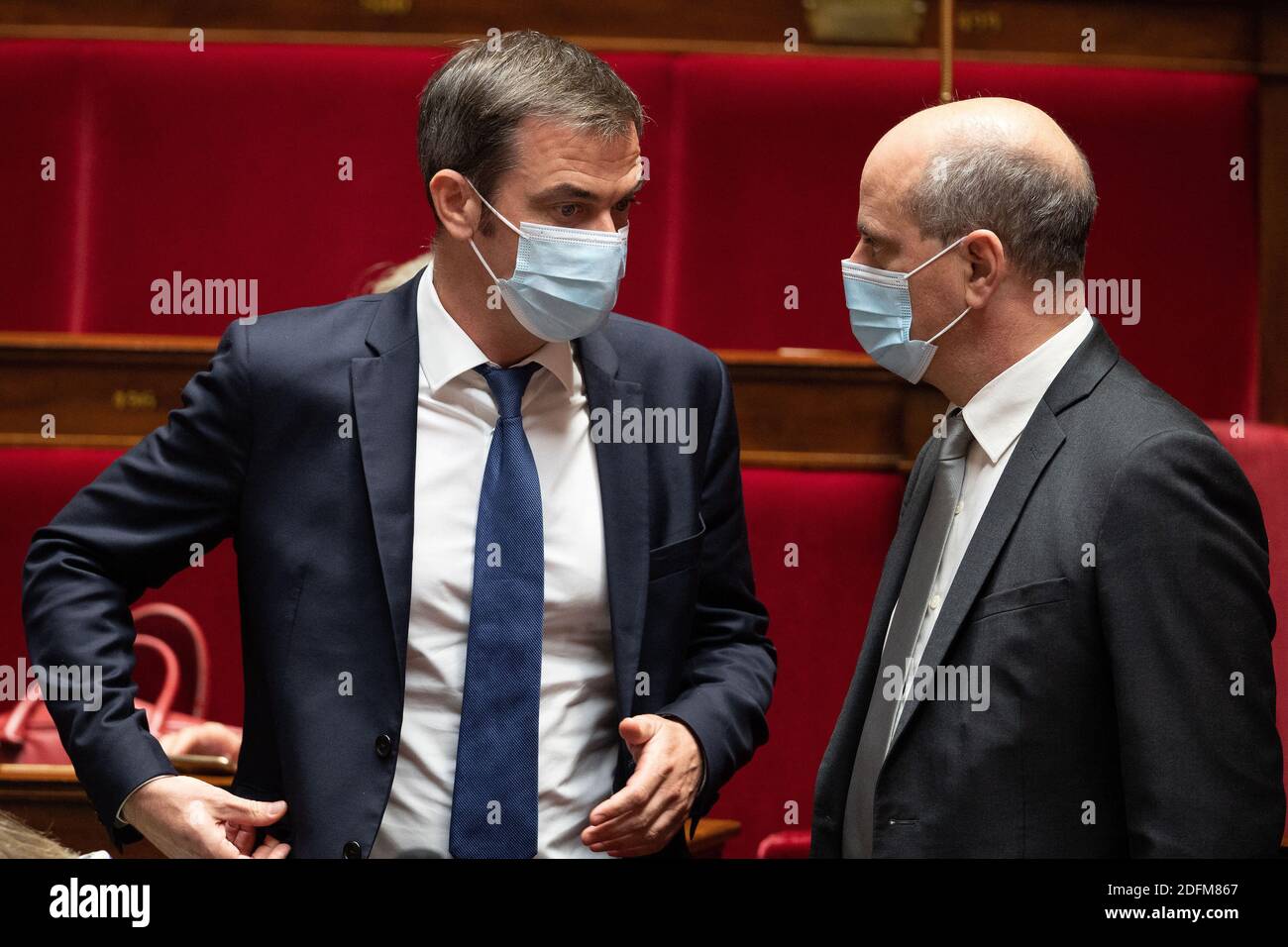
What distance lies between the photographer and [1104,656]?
62.6 inches

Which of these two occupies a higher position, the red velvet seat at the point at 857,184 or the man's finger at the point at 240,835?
the red velvet seat at the point at 857,184

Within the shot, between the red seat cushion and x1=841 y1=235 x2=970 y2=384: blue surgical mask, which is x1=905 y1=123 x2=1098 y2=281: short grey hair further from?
the red seat cushion

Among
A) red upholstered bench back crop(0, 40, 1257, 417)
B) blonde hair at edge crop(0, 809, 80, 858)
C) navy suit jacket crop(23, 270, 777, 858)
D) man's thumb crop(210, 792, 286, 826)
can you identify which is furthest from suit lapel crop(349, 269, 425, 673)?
red upholstered bench back crop(0, 40, 1257, 417)

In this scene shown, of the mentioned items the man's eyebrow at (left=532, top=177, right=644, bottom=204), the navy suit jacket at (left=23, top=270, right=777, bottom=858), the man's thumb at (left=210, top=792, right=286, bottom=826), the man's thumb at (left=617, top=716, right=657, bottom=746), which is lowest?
the man's thumb at (left=210, top=792, right=286, bottom=826)

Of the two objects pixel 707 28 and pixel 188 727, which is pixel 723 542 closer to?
pixel 188 727

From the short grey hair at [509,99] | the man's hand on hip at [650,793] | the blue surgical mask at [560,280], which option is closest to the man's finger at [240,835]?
the man's hand on hip at [650,793]

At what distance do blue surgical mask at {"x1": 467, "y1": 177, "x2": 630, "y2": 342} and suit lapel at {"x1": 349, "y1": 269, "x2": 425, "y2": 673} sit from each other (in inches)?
6.2

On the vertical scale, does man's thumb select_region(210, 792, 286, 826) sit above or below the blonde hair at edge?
below

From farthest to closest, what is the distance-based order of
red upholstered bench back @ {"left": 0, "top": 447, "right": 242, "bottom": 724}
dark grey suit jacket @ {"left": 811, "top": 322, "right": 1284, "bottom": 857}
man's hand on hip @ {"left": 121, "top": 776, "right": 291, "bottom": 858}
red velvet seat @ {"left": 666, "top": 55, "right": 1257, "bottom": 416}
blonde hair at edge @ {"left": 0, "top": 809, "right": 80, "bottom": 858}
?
red velvet seat @ {"left": 666, "top": 55, "right": 1257, "bottom": 416} < red upholstered bench back @ {"left": 0, "top": 447, "right": 242, "bottom": 724} < man's hand on hip @ {"left": 121, "top": 776, "right": 291, "bottom": 858} < dark grey suit jacket @ {"left": 811, "top": 322, "right": 1284, "bottom": 857} < blonde hair at edge @ {"left": 0, "top": 809, "right": 80, "bottom": 858}

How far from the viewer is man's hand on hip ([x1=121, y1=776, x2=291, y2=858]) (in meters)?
1.66

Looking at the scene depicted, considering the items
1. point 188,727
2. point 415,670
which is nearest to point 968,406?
point 415,670

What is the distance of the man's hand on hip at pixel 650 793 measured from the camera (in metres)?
1.69

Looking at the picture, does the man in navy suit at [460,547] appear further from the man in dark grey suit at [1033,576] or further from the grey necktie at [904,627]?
the man in dark grey suit at [1033,576]

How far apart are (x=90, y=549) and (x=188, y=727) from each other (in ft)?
4.69
